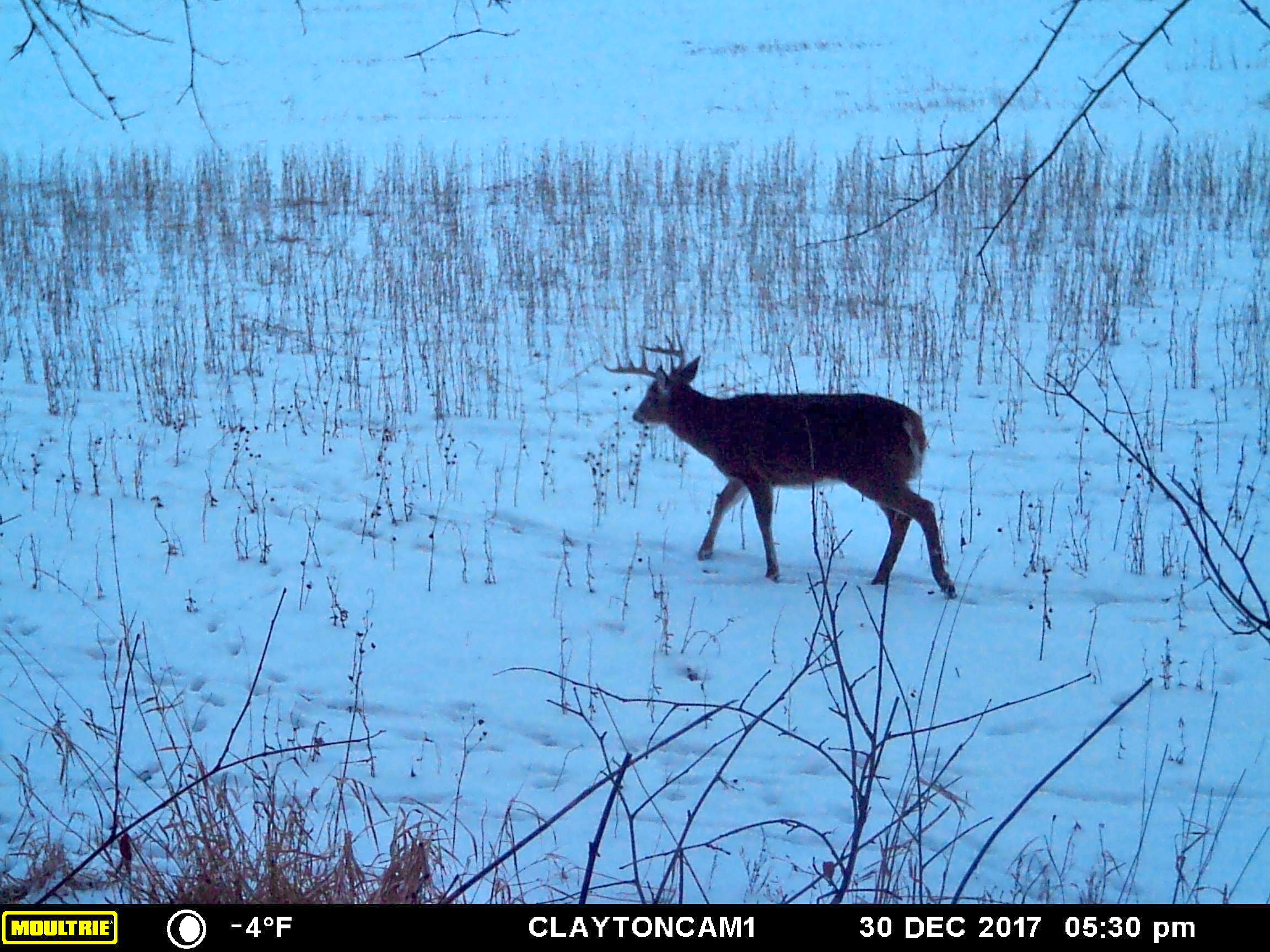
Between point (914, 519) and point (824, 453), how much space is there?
694mm

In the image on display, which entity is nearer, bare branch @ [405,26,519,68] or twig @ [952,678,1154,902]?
twig @ [952,678,1154,902]

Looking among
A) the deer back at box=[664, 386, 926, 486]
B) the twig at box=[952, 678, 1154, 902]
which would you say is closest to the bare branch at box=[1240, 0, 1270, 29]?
the twig at box=[952, 678, 1154, 902]

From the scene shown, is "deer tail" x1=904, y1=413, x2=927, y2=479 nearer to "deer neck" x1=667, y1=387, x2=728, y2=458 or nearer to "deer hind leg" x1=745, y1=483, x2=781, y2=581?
"deer hind leg" x1=745, y1=483, x2=781, y2=581

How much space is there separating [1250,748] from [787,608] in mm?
2516

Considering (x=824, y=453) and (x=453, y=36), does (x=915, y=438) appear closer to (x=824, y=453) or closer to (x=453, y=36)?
(x=824, y=453)

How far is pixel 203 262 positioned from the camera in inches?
563

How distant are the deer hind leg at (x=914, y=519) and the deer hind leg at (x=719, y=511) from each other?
93cm

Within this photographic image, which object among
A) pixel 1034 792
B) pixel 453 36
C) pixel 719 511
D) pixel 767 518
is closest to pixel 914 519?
pixel 767 518

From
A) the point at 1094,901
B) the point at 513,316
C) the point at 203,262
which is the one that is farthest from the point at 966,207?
the point at 1094,901

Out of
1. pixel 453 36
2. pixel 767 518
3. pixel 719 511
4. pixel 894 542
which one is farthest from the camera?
pixel 719 511

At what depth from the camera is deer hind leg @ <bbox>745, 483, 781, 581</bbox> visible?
7059 millimetres

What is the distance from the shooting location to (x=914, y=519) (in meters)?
6.96

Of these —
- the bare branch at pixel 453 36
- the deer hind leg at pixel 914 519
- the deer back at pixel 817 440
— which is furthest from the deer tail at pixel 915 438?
the bare branch at pixel 453 36
